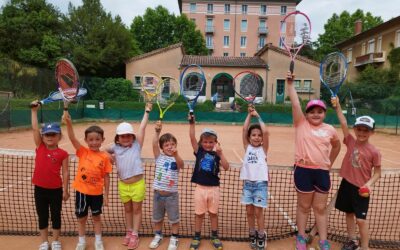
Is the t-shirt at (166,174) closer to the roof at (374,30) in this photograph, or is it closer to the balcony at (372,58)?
the roof at (374,30)

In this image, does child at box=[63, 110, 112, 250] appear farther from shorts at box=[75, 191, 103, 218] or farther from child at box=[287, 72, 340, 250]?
child at box=[287, 72, 340, 250]

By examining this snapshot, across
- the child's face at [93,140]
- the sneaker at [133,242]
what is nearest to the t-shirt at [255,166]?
the sneaker at [133,242]

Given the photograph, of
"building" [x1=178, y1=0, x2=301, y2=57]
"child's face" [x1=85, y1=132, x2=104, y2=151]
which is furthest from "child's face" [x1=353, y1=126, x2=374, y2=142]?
"building" [x1=178, y1=0, x2=301, y2=57]

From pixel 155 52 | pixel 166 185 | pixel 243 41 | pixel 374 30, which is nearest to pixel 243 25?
pixel 243 41

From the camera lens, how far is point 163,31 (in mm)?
41875

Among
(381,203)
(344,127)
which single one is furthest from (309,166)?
(381,203)

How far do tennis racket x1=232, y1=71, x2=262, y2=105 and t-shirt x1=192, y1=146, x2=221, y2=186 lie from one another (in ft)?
2.79

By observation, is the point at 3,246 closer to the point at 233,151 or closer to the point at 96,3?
the point at 233,151

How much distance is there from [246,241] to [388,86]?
2529 centimetres

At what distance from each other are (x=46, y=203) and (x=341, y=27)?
167 ft

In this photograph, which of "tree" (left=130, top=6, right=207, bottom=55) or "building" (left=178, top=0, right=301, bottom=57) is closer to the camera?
"tree" (left=130, top=6, right=207, bottom=55)

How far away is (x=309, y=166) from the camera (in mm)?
3406

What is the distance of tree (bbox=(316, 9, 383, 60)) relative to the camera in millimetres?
46728

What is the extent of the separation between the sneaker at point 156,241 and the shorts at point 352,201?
6.78ft
